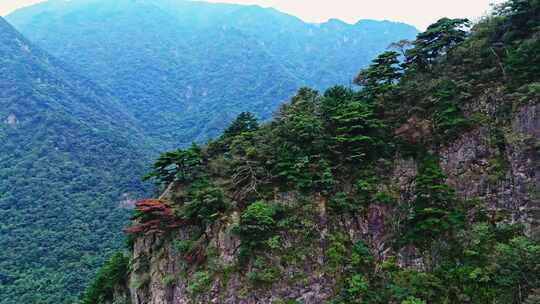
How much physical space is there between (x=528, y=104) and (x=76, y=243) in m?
60.7

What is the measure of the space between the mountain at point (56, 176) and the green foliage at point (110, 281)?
2080 centimetres

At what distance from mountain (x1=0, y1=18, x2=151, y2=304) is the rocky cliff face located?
108ft

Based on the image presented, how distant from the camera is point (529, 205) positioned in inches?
567

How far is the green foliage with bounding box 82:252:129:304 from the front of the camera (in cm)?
2428

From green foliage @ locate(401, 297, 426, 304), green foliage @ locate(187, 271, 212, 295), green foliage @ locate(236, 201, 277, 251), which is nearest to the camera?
green foliage @ locate(401, 297, 426, 304)

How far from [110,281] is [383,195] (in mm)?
18586

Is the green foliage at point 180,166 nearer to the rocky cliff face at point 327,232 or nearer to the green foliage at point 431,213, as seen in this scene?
the rocky cliff face at point 327,232

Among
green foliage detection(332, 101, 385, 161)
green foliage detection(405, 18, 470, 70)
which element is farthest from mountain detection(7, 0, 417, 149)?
green foliage detection(332, 101, 385, 161)

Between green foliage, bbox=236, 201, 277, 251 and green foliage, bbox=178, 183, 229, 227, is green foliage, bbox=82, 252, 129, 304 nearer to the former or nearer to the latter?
green foliage, bbox=178, 183, 229, 227

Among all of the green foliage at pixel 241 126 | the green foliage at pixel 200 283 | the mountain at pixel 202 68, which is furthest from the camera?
the mountain at pixel 202 68

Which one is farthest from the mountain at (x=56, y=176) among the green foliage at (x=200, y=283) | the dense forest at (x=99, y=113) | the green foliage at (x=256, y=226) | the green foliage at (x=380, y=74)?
the green foliage at (x=380, y=74)

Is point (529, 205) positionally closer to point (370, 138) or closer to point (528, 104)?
point (528, 104)

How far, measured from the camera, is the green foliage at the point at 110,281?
79.7 feet

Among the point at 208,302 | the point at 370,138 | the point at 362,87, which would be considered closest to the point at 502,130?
the point at 370,138
